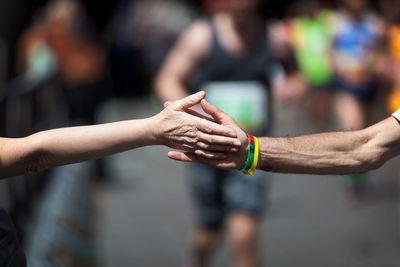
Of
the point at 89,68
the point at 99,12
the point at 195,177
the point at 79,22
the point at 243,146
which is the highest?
the point at 99,12

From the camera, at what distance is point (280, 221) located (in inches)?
251

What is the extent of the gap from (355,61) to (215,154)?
485 cm

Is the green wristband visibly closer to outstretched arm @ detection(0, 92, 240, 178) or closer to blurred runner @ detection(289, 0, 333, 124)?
outstretched arm @ detection(0, 92, 240, 178)

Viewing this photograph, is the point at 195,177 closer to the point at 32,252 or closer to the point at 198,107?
the point at 198,107

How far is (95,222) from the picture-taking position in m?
6.37

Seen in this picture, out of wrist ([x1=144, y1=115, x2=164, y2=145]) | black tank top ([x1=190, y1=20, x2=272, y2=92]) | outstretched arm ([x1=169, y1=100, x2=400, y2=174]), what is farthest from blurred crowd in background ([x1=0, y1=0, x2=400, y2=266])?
wrist ([x1=144, y1=115, x2=164, y2=145])

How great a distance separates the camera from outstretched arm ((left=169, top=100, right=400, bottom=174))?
2.90 m

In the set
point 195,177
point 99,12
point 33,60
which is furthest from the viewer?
point 99,12

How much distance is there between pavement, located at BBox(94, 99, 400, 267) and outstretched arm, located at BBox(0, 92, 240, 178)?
2.66 meters

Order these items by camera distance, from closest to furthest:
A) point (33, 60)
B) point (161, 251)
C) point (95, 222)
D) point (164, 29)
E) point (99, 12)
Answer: point (161, 251)
point (95, 222)
point (33, 60)
point (164, 29)
point (99, 12)

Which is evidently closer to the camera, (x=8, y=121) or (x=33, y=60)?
(x=8, y=121)

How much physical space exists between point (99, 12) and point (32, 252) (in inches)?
583

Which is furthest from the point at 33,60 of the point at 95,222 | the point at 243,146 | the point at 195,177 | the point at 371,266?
the point at 243,146

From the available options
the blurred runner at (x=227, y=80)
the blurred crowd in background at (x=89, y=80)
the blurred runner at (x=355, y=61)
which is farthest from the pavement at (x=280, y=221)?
the blurred runner at (x=227, y=80)
